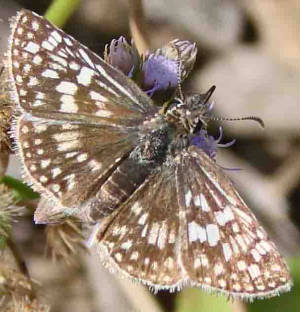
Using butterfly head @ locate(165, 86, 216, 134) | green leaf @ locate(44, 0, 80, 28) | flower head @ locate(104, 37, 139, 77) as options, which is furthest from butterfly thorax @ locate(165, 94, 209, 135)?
green leaf @ locate(44, 0, 80, 28)

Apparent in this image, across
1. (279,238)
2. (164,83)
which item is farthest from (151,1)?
(164,83)

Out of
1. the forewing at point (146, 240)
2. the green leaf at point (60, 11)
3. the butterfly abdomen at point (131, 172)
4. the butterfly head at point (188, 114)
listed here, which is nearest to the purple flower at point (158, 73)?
the butterfly head at point (188, 114)

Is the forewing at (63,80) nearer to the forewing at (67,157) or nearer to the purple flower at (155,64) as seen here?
the forewing at (67,157)

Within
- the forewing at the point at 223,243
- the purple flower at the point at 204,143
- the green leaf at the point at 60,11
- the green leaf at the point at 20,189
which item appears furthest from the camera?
the green leaf at the point at 60,11

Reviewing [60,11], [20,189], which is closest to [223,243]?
[20,189]

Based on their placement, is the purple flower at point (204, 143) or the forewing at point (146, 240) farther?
the purple flower at point (204, 143)

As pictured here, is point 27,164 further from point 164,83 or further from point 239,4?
point 239,4
